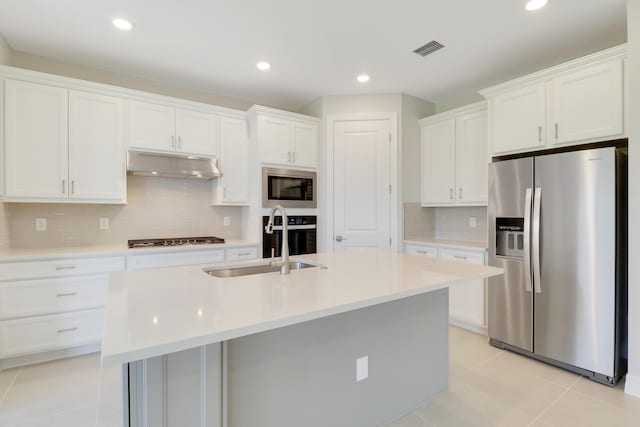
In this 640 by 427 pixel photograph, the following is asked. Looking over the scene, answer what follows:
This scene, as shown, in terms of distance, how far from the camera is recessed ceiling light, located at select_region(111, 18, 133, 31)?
7.72ft

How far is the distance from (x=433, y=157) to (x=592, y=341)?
7.62 feet

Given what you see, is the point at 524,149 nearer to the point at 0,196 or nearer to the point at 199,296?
the point at 199,296

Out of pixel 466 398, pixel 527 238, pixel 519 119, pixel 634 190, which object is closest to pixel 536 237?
pixel 527 238

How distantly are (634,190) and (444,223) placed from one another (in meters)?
2.09

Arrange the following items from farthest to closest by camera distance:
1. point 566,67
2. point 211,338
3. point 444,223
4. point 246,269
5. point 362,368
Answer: point 444,223
point 566,67
point 246,269
point 362,368
point 211,338

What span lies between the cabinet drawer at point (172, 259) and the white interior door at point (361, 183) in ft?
4.70

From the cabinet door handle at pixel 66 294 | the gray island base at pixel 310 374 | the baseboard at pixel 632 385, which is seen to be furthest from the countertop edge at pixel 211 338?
the cabinet door handle at pixel 66 294

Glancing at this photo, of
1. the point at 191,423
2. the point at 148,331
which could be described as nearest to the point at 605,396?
the point at 191,423

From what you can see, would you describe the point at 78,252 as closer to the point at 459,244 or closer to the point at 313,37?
the point at 313,37

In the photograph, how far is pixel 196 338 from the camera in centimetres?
90

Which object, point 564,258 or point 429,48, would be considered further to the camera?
point 429,48

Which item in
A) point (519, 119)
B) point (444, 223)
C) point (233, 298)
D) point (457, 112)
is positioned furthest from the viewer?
point (444, 223)

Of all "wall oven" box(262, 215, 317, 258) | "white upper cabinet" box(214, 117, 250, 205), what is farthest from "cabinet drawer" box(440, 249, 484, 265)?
"white upper cabinet" box(214, 117, 250, 205)

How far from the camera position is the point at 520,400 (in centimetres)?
206
